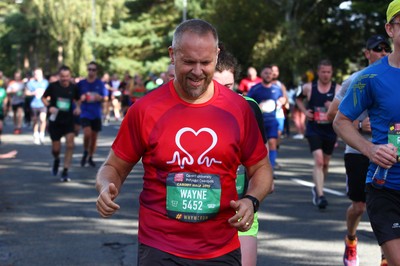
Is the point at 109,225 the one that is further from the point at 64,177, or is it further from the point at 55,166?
the point at 55,166

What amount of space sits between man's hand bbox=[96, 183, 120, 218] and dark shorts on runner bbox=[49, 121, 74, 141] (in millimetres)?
11708

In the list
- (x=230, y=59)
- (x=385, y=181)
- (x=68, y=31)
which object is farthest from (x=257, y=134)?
(x=68, y=31)

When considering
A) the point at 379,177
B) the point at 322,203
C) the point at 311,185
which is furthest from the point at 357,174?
the point at 311,185

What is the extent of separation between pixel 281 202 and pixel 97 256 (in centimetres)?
447

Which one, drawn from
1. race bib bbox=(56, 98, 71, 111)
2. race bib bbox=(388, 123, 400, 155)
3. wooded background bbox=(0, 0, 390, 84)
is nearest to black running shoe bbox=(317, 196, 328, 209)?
wooded background bbox=(0, 0, 390, 84)

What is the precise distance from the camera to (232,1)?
147ft

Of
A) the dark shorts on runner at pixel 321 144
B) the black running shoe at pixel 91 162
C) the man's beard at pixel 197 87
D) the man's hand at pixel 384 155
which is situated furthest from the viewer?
the black running shoe at pixel 91 162

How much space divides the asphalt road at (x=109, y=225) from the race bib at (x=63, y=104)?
128 centimetres

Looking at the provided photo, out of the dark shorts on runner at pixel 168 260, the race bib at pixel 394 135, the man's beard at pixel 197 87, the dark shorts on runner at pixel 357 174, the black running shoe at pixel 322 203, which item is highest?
the man's beard at pixel 197 87

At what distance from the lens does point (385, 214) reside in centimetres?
496

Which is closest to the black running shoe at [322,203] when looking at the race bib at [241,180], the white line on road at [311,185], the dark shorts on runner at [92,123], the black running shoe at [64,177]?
the white line on road at [311,185]

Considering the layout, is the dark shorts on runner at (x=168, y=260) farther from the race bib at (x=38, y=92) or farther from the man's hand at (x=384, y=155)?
the race bib at (x=38, y=92)

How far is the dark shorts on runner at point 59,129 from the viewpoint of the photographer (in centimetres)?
1552

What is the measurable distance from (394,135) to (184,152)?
4.87ft
